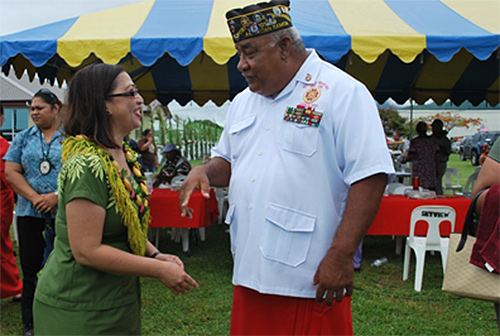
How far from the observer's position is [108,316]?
173 cm

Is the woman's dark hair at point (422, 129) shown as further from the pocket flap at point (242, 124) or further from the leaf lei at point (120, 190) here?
the leaf lei at point (120, 190)

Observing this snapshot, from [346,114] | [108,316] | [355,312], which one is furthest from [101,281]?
[355,312]

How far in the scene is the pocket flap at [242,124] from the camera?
1.92 metres

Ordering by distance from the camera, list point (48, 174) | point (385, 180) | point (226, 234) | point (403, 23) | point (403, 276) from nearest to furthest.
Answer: point (385, 180)
point (48, 174)
point (403, 276)
point (403, 23)
point (226, 234)

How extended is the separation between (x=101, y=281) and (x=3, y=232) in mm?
3254

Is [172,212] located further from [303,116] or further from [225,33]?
[303,116]

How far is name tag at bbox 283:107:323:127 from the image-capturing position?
1713mm

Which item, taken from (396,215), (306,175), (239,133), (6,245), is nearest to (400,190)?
(396,215)

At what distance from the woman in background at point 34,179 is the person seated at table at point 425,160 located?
6.74 meters

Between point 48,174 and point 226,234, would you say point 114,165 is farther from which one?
point 226,234

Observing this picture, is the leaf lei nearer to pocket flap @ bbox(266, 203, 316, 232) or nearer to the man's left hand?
pocket flap @ bbox(266, 203, 316, 232)

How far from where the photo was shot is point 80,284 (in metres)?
1.70

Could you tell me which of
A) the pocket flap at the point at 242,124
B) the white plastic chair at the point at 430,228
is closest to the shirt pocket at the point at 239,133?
the pocket flap at the point at 242,124

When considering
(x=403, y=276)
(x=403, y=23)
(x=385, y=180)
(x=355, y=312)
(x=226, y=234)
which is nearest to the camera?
(x=385, y=180)
